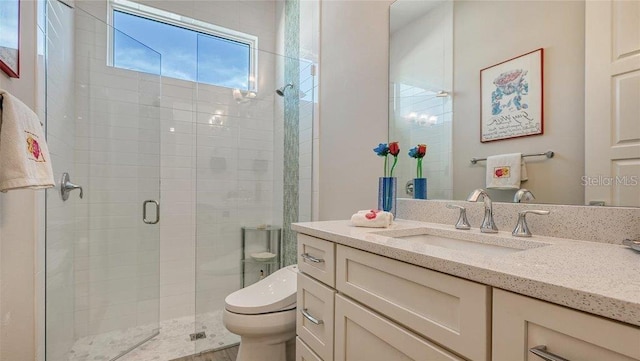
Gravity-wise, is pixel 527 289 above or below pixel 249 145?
below

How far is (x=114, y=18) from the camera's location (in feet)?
7.83

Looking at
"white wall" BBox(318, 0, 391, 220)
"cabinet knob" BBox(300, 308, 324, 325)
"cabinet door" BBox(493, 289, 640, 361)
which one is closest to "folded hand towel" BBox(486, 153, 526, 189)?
"white wall" BBox(318, 0, 391, 220)

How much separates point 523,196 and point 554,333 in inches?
28.6

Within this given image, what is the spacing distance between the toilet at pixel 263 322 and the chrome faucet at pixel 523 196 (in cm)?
112

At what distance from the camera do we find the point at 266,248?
256 centimetres

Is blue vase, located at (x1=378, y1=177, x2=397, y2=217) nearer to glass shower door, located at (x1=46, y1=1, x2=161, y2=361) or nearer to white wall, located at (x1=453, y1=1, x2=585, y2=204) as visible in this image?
white wall, located at (x1=453, y1=1, x2=585, y2=204)

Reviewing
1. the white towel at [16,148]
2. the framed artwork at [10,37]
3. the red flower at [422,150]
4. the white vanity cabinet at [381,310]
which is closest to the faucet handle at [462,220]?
the red flower at [422,150]

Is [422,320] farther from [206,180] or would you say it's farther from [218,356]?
[206,180]

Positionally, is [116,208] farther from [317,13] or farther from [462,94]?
[462,94]

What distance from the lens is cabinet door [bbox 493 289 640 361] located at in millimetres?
422

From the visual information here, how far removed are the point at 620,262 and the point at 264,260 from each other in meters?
2.22

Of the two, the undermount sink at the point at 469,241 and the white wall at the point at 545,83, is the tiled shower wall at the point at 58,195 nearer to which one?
the undermount sink at the point at 469,241

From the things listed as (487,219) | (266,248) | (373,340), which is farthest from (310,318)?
(266,248)

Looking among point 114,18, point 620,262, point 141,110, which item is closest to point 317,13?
point 141,110
